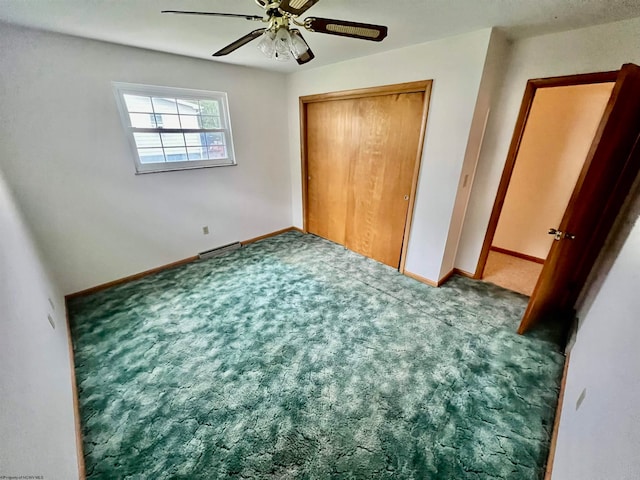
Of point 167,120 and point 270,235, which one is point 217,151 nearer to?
point 167,120

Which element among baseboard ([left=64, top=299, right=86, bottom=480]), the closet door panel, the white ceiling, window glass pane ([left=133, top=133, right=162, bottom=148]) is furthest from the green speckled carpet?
the white ceiling

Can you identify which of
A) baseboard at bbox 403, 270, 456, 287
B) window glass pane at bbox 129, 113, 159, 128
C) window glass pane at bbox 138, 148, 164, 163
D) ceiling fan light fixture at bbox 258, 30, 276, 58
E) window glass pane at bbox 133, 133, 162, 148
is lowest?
baseboard at bbox 403, 270, 456, 287

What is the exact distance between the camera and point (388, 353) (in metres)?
1.91

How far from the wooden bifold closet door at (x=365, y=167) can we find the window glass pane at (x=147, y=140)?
1856 mm

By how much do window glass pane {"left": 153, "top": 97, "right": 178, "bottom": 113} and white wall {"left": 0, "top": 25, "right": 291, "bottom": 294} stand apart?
0.18 m

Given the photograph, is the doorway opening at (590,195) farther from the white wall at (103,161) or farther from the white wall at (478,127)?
the white wall at (103,161)

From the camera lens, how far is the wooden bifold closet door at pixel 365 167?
2.64 meters

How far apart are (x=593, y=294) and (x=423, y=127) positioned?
191cm

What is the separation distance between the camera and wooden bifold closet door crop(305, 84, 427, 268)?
264 centimetres

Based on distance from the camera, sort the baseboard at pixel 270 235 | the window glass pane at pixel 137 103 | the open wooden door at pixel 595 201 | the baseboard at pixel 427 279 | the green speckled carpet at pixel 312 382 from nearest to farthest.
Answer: the green speckled carpet at pixel 312 382, the open wooden door at pixel 595 201, the window glass pane at pixel 137 103, the baseboard at pixel 427 279, the baseboard at pixel 270 235

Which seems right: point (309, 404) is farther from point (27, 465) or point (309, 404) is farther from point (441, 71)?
point (441, 71)

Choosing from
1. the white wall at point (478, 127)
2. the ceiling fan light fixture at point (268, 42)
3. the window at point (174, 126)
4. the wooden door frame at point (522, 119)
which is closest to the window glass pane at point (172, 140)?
the window at point (174, 126)

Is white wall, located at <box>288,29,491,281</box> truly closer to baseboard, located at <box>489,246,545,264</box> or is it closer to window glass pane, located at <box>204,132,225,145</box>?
window glass pane, located at <box>204,132,225,145</box>

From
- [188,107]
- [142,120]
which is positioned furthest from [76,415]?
[188,107]
